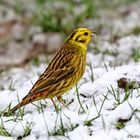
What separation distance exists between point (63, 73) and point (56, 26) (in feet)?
18.0

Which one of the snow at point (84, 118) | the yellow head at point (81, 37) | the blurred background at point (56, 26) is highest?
the yellow head at point (81, 37)

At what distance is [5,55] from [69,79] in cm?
518

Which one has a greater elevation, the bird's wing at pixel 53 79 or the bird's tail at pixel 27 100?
the bird's wing at pixel 53 79

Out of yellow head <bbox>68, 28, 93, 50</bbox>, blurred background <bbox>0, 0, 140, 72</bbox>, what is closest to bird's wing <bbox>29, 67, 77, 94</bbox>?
yellow head <bbox>68, 28, 93, 50</bbox>

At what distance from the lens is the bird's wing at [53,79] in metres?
6.23

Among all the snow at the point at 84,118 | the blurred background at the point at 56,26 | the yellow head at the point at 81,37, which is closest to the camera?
the snow at the point at 84,118

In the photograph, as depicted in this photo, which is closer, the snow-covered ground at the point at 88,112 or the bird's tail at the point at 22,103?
the snow-covered ground at the point at 88,112

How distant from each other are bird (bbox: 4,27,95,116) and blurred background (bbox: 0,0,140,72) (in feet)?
9.84

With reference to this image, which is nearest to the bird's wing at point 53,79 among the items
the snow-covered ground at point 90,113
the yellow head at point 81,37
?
the snow-covered ground at point 90,113

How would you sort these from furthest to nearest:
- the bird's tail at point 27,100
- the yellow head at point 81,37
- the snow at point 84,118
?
the yellow head at point 81,37
the bird's tail at point 27,100
the snow at point 84,118

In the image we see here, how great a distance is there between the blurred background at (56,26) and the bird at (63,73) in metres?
3.00

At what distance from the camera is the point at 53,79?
20.8ft

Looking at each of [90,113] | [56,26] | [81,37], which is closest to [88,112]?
[90,113]

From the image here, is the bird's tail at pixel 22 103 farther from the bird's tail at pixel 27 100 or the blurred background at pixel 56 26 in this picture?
the blurred background at pixel 56 26
